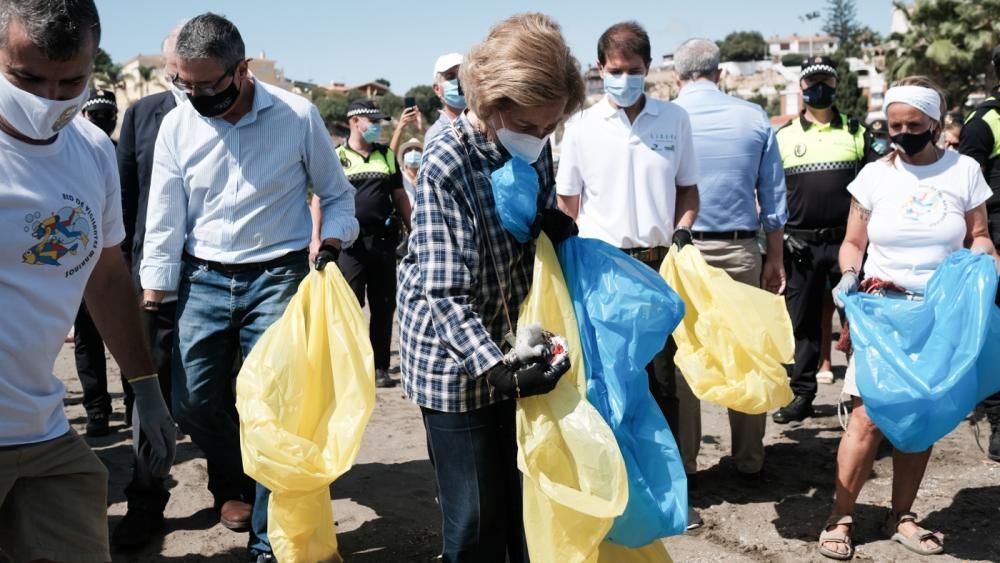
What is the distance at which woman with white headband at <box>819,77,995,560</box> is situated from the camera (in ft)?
12.1

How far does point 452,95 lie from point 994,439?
11.7 feet

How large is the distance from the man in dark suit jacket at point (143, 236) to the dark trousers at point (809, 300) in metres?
3.69

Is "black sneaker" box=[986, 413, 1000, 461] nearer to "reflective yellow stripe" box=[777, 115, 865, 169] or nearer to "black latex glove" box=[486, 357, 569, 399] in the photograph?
"reflective yellow stripe" box=[777, 115, 865, 169]

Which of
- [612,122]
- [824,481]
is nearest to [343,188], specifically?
[612,122]

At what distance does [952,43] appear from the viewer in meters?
36.3

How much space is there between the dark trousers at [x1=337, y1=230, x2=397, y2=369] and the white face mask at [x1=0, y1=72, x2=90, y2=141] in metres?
4.81

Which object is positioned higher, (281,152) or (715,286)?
(281,152)

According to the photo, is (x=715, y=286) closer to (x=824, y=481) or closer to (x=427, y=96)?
(x=824, y=481)

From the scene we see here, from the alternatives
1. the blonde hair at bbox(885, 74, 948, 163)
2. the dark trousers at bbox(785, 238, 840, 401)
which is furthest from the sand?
the blonde hair at bbox(885, 74, 948, 163)

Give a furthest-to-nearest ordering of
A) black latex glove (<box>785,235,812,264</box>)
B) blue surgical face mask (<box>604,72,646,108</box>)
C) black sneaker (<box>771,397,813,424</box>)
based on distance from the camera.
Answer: black latex glove (<box>785,235,812,264</box>) → black sneaker (<box>771,397,813,424</box>) → blue surgical face mask (<box>604,72,646,108</box>)

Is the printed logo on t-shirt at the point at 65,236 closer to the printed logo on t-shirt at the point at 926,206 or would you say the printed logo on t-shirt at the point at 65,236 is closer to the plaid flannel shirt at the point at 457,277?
the plaid flannel shirt at the point at 457,277

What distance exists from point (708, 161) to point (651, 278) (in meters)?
2.15

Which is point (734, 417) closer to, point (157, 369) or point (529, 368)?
point (529, 368)

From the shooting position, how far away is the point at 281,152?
3.56 m
